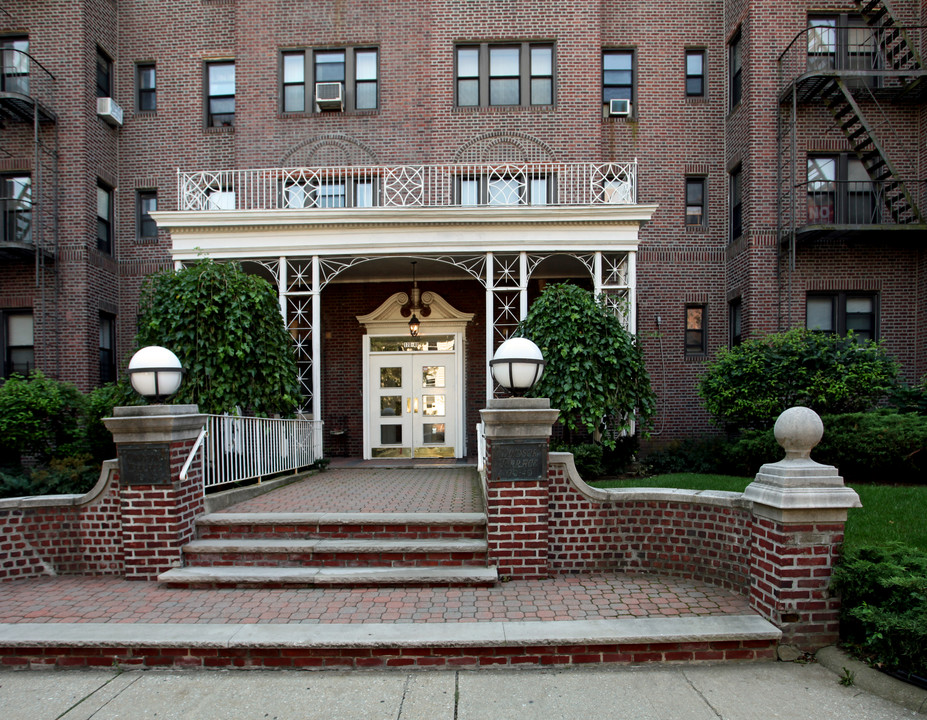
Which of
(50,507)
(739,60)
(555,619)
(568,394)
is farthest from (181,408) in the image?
(739,60)

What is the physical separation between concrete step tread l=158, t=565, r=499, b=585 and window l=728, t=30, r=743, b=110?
12.0 meters

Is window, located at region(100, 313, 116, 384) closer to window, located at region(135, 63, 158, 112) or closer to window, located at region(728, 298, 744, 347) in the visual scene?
window, located at region(135, 63, 158, 112)

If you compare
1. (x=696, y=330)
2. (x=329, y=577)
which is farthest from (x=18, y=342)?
(x=696, y=330)

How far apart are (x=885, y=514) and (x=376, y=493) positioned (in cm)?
562

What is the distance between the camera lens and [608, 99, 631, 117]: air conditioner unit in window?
41.1 feet

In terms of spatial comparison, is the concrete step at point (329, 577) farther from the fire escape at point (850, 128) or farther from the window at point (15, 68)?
the window at point (15, 68)

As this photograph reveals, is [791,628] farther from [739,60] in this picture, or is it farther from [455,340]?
[739,60]

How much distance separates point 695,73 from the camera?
12.8 meters

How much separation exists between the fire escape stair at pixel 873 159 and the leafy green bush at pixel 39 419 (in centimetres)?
1539

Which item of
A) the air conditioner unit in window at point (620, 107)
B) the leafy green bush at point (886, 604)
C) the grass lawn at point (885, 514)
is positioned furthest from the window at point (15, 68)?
the leafy green bush at point (886, 604)

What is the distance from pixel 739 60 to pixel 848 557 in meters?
12.0

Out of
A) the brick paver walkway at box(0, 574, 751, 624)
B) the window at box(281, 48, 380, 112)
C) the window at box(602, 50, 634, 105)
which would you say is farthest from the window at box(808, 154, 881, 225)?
the brick paver walkway at box(0, 574, 751, 624)

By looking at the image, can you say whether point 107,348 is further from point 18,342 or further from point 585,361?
point 585,361

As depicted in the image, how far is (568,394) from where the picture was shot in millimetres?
8688
